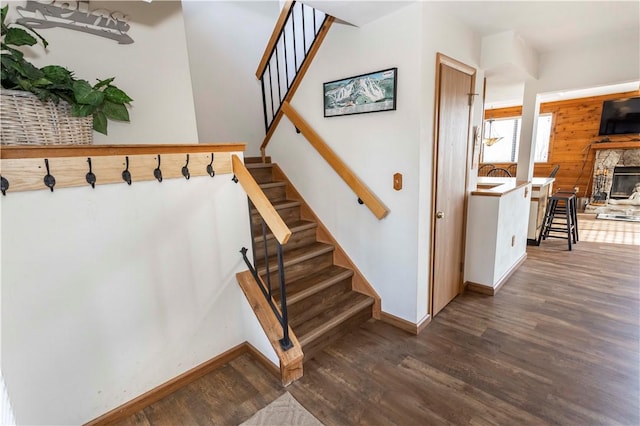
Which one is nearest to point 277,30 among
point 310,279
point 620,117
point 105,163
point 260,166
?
point 260,166

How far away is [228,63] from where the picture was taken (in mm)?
3752

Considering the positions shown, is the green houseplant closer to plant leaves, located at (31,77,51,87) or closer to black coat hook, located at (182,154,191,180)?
plant leaves, located at (31,77,51,87)

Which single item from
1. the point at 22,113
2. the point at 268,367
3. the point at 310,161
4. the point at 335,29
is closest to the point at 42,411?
the point at 268,367

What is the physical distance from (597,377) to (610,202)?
6068mm

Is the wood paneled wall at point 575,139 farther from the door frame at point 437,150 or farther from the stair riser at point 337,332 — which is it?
the stair riser at point 337,332

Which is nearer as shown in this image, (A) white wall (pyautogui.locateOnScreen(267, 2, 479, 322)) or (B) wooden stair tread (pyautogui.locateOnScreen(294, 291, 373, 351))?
(A) white wall (pyautogui.locateOnScreen(267, 2, 479, 322))

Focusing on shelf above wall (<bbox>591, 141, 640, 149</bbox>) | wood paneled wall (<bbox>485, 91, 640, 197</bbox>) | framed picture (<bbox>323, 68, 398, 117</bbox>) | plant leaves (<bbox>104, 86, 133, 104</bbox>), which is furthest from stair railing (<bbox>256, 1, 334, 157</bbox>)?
shelf above wall (<bbox>591, 141, 640, 149</bbox>)

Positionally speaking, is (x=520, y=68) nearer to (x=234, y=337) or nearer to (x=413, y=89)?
(x=413, y=89)

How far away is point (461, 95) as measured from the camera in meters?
2.51

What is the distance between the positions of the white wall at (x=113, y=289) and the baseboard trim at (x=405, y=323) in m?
1.07

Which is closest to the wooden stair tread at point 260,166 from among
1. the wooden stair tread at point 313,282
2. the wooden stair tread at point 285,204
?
the wooden stair tread at point 285,204

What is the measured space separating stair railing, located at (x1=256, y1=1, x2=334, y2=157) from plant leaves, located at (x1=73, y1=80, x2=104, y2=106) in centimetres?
177

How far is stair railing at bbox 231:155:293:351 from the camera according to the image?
159 cm

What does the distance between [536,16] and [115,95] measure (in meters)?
3.06
